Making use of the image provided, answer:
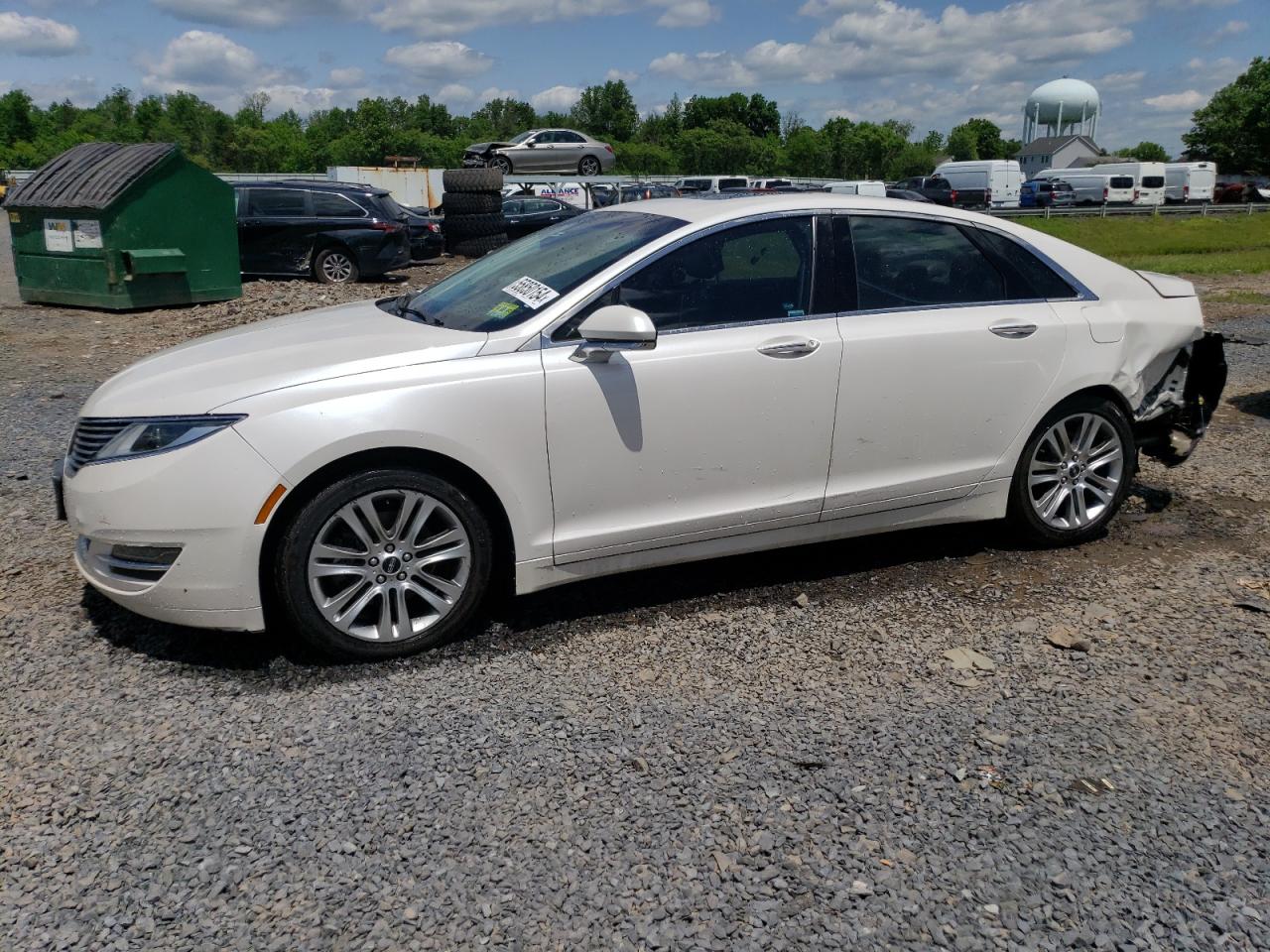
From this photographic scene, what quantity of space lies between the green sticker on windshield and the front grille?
4.44 ft

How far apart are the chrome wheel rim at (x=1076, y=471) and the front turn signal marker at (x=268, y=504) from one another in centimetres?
325

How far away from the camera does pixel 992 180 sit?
47406 mm

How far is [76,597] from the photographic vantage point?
14.6 ft

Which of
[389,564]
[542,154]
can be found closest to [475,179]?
[389,564]

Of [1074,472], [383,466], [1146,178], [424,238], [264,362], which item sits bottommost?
[1074,472]

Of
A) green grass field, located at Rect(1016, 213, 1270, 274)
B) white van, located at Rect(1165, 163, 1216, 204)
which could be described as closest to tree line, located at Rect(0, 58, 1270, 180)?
white van, located at Rect(1165, 163, 1216, 204)

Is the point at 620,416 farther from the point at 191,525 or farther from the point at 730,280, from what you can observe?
the point at 191,525

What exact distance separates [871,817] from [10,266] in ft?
66.8

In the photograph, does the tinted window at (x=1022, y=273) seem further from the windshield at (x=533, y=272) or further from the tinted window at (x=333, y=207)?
the tinted window at (x=333, y=207)

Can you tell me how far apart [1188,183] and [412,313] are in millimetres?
61287

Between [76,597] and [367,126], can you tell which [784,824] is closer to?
[76,597]

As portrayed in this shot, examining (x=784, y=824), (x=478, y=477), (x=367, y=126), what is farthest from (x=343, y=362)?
(x=367, y=126)

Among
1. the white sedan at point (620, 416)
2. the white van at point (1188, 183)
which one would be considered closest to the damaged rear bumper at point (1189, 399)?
the white sedan at point (620, 416)

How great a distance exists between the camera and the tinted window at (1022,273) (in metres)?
4.87
